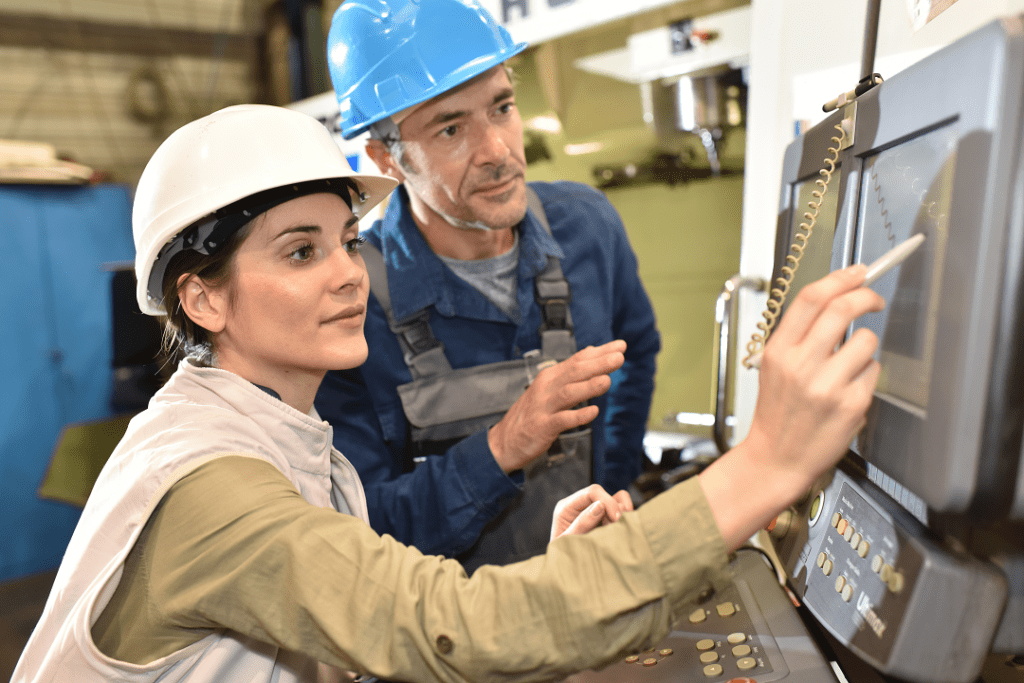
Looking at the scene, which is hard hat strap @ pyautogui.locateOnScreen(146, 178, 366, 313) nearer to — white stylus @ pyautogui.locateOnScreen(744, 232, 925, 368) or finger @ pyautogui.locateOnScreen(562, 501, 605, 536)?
finger @ pyautogui.locateOnScreen(562, 501, 605, 536)

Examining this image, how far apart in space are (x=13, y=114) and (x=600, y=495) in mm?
4966

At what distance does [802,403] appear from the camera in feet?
1.72

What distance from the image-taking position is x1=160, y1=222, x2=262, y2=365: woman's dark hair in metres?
0.93

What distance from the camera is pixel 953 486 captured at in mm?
484

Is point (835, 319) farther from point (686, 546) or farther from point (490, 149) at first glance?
point (490, 149)

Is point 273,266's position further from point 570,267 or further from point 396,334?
point 570,267

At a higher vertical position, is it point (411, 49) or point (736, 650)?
point (411, 49)

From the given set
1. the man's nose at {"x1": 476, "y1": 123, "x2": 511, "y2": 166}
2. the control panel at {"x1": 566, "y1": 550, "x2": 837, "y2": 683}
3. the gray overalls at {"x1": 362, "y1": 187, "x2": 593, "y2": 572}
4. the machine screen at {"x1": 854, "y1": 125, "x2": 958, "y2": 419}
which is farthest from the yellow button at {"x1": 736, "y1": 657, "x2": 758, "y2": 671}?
the man's nose at {"x1": 476, "y1": 123, "x2": 511, "y2": 166}

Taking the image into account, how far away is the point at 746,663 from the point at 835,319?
0.42 meters

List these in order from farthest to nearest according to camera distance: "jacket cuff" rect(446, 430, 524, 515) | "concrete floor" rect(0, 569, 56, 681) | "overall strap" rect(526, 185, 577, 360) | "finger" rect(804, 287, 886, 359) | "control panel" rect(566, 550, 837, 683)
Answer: "concrete floor" rect(0, 569, 56, 681)
"overall strap" rect(526, 185, 577, 360)
"jacket cuff" rect(446, 430, 524, 515)
"control panel" rect(566, 550, 837, 683)
"finger" rect(804, 287, 886, 359)

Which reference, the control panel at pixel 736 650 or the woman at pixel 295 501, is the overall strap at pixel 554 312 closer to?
the woman at pixel 295 501

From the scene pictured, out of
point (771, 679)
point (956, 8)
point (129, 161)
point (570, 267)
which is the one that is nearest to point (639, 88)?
point (570, 267)

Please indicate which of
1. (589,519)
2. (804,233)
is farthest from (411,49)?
(589,519)

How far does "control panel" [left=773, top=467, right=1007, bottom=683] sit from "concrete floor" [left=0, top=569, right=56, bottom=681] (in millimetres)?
3429
